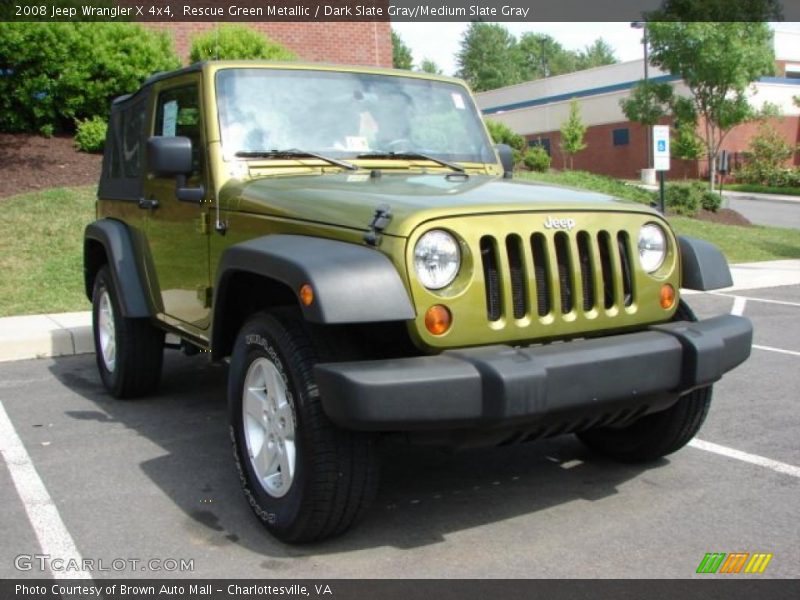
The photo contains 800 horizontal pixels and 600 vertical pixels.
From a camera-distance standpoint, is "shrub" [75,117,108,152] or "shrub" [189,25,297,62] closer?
"shrub" [75,117,108,152]

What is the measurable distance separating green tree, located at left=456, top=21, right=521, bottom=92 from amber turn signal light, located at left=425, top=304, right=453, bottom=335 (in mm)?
94671

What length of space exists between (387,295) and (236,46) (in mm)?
13169

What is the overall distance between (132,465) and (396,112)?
2.34 m

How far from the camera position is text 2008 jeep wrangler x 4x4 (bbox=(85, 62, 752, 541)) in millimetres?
3145

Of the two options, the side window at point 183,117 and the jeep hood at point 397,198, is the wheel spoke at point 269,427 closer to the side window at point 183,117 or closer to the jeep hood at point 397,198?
the jeep hood at point 397,198

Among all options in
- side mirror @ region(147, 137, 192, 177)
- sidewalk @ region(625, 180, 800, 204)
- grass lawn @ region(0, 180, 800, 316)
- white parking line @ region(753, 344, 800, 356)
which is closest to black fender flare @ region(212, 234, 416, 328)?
side mirror @ region(147, 137, 192, 177)

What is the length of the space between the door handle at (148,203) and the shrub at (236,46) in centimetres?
1020

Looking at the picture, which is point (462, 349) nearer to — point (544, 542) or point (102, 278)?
point (544, 542)

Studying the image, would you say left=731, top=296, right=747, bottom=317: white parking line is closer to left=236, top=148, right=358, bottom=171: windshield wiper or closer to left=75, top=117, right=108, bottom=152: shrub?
left=236, top=148, right=358, bottom=171: windshield wiper

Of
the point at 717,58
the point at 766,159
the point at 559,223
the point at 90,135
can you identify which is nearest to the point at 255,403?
the point at 559,223

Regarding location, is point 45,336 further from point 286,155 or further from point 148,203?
point 286,155

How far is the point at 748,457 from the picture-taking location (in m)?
4.63

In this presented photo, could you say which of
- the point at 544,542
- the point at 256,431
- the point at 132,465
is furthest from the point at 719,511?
the point at 132,465

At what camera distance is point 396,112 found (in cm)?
489
